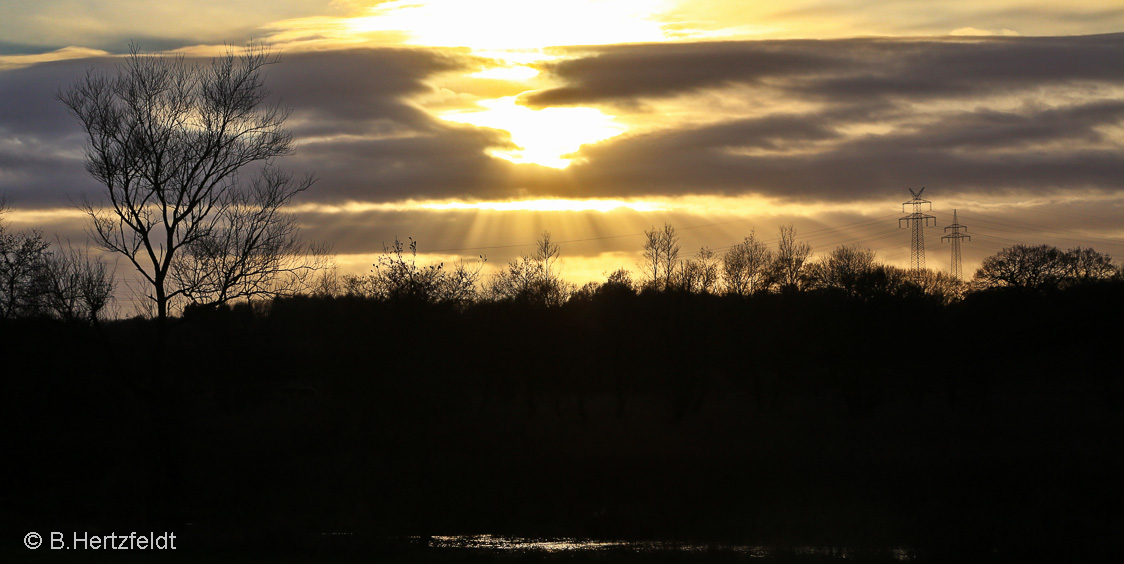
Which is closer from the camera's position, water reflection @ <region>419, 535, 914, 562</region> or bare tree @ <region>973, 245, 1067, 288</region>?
water reflection @ <region>419, 535, 914, 562</region>

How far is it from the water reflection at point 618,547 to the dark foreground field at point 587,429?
26.3 inches

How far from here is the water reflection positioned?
87.1 ft

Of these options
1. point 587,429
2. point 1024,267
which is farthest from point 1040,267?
point 587,429

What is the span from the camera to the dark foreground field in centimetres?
2645

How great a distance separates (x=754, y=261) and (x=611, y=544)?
47.2 m

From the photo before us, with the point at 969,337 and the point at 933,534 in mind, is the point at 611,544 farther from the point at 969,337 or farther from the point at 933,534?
the point at 969,337

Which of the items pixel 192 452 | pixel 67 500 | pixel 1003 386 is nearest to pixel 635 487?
pixel 192 452

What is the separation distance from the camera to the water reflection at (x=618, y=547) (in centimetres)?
2655

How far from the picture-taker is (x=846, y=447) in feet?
155

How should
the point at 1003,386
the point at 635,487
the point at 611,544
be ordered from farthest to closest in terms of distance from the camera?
the point at 1003,386, the point at 635,487, the point at 611,544

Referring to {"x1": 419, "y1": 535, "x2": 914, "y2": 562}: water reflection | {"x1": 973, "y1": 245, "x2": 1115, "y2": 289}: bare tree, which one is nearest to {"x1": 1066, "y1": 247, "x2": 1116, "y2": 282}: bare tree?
{"x1": 973, "y1": 245, "x2": 1115, "y2": 289}: bare tree

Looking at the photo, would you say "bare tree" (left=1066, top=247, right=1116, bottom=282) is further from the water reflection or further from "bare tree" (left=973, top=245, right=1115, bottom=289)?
the water reflection

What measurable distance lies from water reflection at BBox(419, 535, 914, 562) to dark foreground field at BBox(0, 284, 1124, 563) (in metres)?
0.67

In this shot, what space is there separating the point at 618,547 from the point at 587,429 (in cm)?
2338
